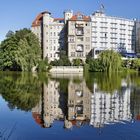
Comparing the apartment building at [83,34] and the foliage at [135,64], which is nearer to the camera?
the foliage at [135,64]

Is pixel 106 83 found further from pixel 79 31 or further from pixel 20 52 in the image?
pixel 79 31

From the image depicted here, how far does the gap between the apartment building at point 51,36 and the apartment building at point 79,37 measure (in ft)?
21.5

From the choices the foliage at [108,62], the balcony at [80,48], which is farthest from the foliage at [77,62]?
the foliage at [108,62]

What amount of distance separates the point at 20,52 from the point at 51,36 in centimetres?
3501

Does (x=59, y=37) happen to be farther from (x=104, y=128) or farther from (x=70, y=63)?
(x=104, y=128)

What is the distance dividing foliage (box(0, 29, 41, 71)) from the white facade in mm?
25769

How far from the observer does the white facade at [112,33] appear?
342 ft

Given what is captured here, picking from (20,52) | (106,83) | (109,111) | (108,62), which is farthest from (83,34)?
(109,111)

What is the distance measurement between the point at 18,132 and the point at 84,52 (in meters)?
89.0

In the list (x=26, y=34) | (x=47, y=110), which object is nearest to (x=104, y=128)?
(x=47, y=110)

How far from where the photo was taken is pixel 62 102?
2108 cm

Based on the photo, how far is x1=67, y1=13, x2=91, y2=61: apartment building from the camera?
99500mm

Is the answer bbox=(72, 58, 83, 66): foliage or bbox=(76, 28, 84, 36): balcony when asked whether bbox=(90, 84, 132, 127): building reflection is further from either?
bbox=(76, 28, 84, 36): balcony

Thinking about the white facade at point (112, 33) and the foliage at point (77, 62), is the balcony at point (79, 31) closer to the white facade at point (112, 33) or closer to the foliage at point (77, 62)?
the white facade at point (112, 33)
